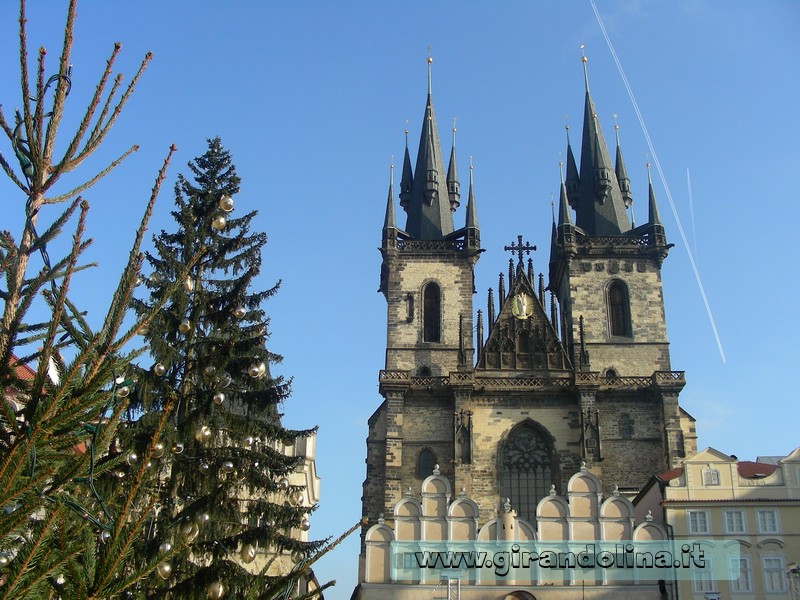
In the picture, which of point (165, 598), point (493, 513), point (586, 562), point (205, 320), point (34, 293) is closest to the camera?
point (34, 293)

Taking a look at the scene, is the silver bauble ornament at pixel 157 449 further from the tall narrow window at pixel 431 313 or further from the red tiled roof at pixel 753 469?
the tall narrow window at pixel 431 313

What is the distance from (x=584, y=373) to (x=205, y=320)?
75.7 ft

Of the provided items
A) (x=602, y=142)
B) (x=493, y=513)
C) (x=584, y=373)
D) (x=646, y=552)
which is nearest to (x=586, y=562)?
(x=646, y=552)

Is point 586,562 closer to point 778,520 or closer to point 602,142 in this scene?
point 778,520

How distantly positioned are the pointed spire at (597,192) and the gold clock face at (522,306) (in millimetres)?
5209

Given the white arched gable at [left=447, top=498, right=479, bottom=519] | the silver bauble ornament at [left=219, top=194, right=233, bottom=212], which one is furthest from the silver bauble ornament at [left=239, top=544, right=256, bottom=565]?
the white arched gable at [left=447, top=498, right=479, bottom=519]

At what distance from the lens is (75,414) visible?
3.80 metres

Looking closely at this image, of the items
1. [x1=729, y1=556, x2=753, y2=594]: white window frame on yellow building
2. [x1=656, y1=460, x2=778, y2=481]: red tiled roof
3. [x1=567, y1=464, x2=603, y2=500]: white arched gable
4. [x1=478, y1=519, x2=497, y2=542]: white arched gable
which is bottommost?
[x1=729, y1=556, x2=753, y2=594]: white window frame on yellow building

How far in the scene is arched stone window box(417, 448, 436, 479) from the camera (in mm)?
33156

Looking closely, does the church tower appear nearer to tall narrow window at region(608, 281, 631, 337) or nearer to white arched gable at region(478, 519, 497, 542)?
tall narrow window at region(608, 281, 631, 337)

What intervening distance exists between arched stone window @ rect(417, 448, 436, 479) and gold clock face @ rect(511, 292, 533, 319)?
290 inches

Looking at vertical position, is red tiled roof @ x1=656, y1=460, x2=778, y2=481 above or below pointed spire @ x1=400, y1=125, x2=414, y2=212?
below

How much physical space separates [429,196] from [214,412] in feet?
99.8

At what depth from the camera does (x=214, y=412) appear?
40.7 ft
